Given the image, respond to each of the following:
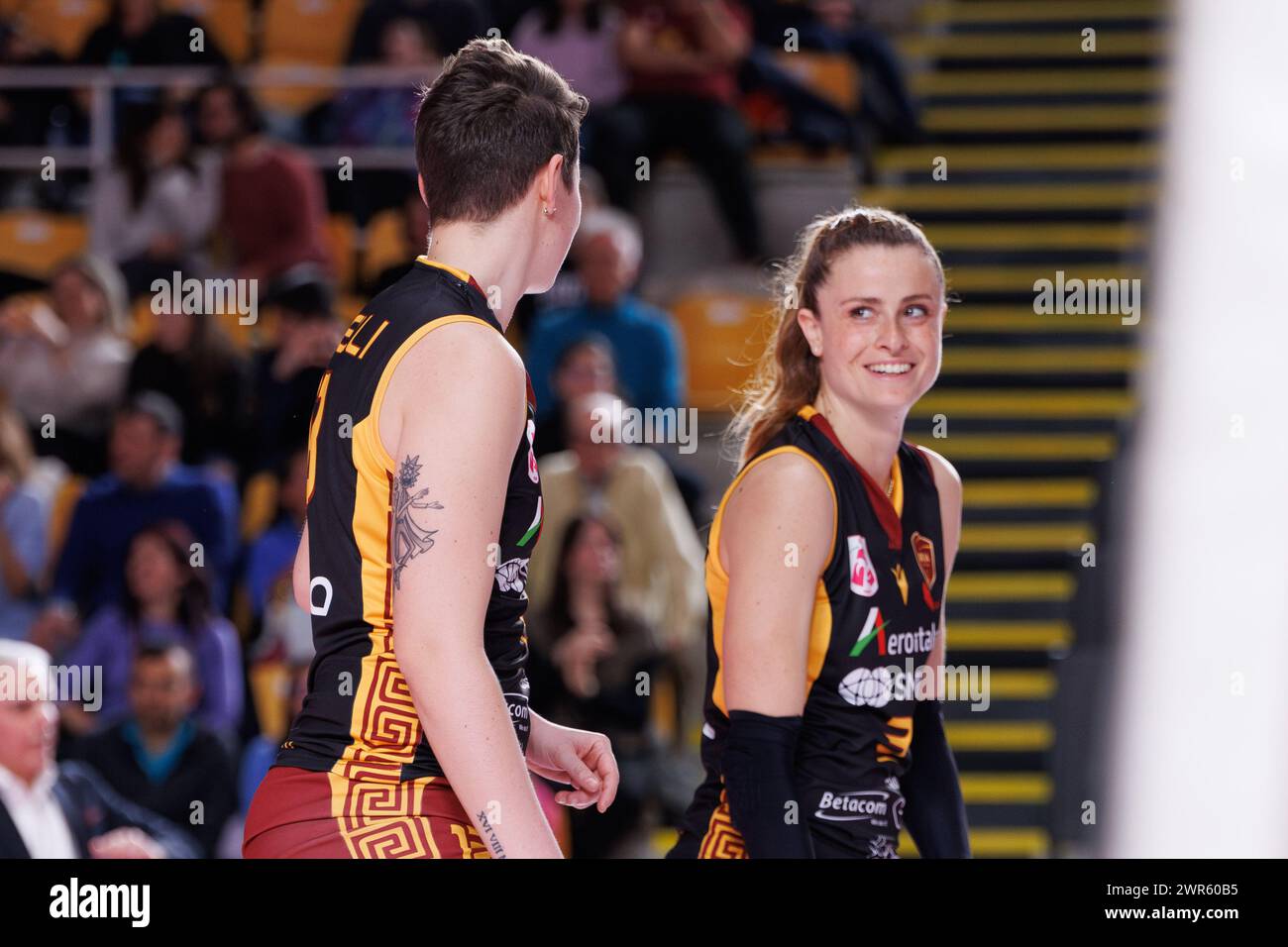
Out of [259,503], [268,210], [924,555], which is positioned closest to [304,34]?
[268,210]

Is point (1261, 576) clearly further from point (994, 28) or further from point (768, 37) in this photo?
point (994, 28)

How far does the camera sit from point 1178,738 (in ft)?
15.7

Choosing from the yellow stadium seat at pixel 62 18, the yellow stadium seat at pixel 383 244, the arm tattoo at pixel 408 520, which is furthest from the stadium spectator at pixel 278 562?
the yellow stadium seat at pixel 62 18

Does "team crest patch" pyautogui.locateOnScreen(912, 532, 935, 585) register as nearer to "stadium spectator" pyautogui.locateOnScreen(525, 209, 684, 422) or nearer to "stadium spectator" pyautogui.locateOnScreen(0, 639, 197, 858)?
"stadium spectator" pyautogui.locateOnScreen(0, 639, 197, 858)

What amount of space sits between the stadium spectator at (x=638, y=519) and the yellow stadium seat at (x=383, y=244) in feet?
4.88

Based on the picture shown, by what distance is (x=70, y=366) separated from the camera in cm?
637

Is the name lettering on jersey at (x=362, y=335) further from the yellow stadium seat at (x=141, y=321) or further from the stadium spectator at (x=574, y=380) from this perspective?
the yellow stadium seat at (x=141, y=321)

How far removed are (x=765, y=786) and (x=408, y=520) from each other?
2.25 feet

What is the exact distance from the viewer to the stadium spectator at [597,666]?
4816 millimetres

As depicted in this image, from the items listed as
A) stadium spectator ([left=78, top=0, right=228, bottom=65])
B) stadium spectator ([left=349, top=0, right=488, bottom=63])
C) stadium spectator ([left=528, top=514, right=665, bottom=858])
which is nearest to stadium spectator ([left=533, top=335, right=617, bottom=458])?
stadium spectator ([left=528, top=514, right=665, bottom=858])

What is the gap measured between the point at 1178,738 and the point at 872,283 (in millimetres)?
2672

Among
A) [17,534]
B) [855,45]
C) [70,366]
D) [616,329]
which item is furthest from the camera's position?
[855,45]

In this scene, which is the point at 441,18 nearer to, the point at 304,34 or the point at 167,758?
the point at 304,34
